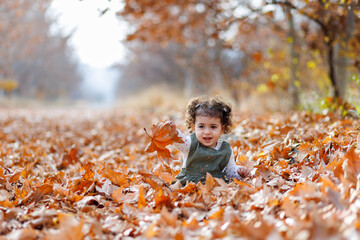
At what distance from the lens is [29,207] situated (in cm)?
201

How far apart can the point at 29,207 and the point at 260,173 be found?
1681 millimetres

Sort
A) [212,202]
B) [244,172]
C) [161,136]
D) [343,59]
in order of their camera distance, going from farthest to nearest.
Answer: [343,59]
[244,172]
[161,136]
[212,202]

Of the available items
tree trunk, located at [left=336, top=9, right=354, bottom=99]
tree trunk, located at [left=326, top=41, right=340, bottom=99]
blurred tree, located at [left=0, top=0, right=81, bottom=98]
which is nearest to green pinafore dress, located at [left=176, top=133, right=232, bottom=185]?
tree trunk, located at [left=326, top=41, right=340, bottom=99]

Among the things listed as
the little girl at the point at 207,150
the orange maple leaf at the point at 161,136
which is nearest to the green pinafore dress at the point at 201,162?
the little girl at the point at 207,150

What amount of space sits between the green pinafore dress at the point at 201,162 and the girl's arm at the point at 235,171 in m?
0.06

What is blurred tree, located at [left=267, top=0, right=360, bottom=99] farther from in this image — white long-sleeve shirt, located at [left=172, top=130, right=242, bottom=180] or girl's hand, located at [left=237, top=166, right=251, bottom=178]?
girl's hand, located at [left=237, top=166, right=251, bottom=178]

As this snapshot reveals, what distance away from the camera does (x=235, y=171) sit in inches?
102

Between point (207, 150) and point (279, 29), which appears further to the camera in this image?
point (279, 29)

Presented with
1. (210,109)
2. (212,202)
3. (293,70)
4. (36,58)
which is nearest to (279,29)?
(293,70)

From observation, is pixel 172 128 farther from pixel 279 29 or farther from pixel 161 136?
pixel 279 29

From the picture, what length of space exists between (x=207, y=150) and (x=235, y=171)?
305 millimetres

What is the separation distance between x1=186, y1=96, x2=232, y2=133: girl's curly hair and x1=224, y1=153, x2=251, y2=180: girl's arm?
339mm

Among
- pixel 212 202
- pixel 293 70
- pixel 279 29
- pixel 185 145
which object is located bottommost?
pixel 212 202

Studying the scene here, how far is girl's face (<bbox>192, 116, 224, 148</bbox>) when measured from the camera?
2.51 m
